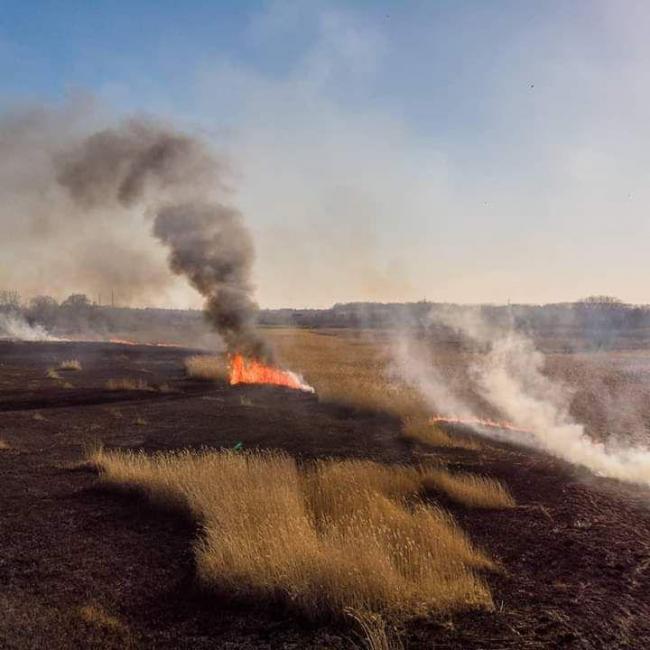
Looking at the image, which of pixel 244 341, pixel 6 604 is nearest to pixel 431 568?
pixel 6 604

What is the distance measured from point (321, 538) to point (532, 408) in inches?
717

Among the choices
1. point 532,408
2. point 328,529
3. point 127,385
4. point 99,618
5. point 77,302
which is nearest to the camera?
point 99,618

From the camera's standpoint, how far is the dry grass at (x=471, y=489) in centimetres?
1084

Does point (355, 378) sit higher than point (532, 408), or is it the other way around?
point (355, 378)

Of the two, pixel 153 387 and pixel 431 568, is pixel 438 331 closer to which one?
pixel 153 387

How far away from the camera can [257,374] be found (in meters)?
32.2

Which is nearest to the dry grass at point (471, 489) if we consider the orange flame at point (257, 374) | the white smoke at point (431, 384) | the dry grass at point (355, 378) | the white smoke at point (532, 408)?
the white smoke at point (532, 408)

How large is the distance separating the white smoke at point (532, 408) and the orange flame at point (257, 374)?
272 inches

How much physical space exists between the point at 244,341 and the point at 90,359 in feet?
51.2

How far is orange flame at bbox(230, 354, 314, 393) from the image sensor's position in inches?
1204

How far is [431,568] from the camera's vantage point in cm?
740

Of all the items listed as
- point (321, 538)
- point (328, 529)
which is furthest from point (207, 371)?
point (321, 538)

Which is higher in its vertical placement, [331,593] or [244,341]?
[244,341]

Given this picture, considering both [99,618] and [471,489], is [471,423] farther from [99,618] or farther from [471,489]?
[99,618]
